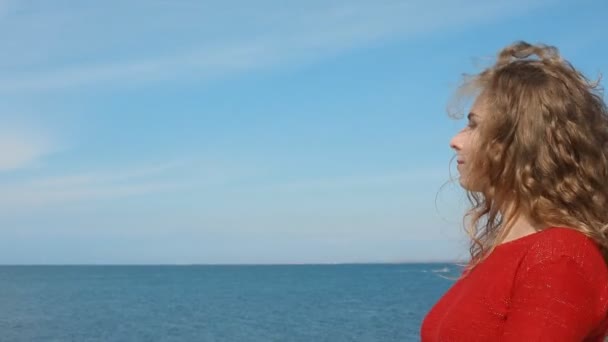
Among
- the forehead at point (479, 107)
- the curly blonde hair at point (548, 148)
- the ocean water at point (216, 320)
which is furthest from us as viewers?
the ocean water at point (216, 320)

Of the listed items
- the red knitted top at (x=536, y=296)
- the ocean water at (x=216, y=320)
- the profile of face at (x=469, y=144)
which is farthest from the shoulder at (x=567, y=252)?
the ocean water at (x=216, y=320)

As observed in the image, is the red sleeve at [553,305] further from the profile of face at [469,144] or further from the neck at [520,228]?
the profile of face at [469,144]

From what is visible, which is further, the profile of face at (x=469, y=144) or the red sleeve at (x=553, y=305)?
the profile of face at (x=469, y=144)

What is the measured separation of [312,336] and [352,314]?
11.2 meters

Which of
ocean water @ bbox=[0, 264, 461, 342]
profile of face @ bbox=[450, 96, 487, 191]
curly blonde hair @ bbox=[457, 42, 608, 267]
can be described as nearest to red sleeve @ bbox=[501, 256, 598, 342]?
curly blonde hair @ bbox=[457, 42, 608, 267]

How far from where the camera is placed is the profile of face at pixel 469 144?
2.12 meters

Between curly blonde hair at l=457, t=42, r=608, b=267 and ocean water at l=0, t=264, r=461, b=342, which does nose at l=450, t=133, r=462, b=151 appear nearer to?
curly blonde hair at l=457, t=42, r=608, b=267

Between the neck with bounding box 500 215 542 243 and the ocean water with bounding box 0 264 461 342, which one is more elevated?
the neck with bounding box 500 215 542 243

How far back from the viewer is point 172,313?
51188 millimetres

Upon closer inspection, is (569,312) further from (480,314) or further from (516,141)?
(516,141)

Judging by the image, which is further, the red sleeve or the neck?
the neck

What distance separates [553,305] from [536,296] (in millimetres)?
44

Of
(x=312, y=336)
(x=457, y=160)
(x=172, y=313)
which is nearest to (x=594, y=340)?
(x=457, y=160)

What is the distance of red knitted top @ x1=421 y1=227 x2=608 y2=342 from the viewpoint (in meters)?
1.78
